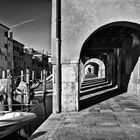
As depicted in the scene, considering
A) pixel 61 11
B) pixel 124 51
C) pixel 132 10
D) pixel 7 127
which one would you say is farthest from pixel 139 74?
pixel 7 127

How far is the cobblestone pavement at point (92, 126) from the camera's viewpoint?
12.5 ft

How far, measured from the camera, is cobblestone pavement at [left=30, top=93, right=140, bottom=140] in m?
3.81

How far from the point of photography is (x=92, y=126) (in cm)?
443

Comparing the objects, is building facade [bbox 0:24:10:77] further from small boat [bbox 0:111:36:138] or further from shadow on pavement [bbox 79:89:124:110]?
shadow on pavement [bbox 79:89:124:110]

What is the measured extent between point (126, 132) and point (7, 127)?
14.7ft

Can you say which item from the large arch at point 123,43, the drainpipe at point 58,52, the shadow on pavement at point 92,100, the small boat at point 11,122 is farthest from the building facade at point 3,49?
the drainpipe at point 58,52

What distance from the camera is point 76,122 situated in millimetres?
4789

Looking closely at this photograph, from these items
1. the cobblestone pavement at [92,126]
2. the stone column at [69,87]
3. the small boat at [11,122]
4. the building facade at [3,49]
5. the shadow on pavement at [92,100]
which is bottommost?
the small boat at [11,122]

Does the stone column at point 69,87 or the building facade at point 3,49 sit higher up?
the building facade at point 3,49

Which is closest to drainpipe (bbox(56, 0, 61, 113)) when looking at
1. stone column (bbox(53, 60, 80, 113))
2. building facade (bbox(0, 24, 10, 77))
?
stone column (bbox(53, 60, 80, 113))

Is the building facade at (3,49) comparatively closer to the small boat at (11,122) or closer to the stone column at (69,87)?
the small boat at (11,122)

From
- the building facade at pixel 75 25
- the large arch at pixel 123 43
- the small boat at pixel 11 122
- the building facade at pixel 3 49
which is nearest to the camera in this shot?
the building facade at pixel 75 25

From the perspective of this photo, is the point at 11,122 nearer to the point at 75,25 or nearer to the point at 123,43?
the point at 75,25

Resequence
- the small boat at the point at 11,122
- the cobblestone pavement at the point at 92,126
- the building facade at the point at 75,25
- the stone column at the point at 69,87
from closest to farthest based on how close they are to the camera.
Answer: the cobblestone pavement at the point at 92,126 → the building facade at the point at 75,25 → the small boat at the point at 11,122 → the stone column at the point at 69,87
